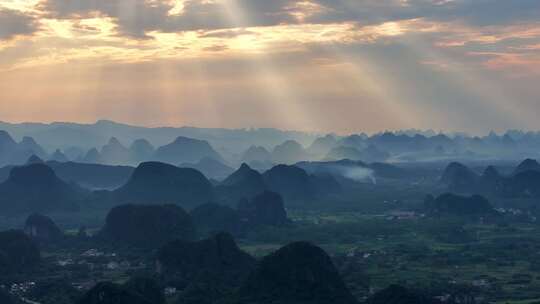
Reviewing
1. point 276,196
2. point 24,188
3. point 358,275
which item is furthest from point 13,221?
point 358,275

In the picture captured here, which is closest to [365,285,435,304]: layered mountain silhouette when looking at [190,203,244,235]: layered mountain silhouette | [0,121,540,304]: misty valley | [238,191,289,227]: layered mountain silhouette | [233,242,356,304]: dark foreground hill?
[0,121,540,304]: misty valley

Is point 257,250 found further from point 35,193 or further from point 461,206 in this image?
point 35,193

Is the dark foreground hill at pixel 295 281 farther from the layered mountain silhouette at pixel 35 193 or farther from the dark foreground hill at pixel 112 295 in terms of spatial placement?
the layered mountain silhouette at pixel 35 193

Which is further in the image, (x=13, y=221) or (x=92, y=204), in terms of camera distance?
(x=92, y=204)

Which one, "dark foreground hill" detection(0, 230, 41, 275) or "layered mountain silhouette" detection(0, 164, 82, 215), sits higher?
"layered mountain silhouette" detection(0, 164, 82, 215)

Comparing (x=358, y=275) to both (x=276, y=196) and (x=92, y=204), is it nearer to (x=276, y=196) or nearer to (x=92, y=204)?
(x=276, y=196)

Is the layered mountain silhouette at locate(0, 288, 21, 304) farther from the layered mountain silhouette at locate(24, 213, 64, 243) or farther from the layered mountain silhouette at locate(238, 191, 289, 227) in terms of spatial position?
the layered mountain silhouette at locate(238, 191, 289, 227)
